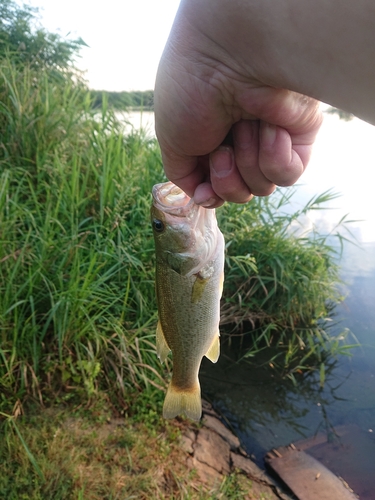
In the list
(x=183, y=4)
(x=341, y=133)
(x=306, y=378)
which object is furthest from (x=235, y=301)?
(x=341, y=133)

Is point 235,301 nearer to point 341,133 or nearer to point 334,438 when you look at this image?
point 334,438

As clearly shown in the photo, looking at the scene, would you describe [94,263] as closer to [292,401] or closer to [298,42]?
[292,401]

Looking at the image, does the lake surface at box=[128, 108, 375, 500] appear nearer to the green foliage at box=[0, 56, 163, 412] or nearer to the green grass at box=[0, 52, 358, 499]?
the green grass at box=[0, 52, 358, 499]

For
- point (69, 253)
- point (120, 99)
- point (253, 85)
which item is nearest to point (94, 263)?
point (69, 253)

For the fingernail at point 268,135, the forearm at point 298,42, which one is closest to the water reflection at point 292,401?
the fingernail at point 268,135

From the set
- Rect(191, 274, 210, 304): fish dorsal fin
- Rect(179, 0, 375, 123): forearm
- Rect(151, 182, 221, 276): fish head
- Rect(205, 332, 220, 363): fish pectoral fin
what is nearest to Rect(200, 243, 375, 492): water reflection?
Rect(205, 332, 220, 363): fish pectoral fin
